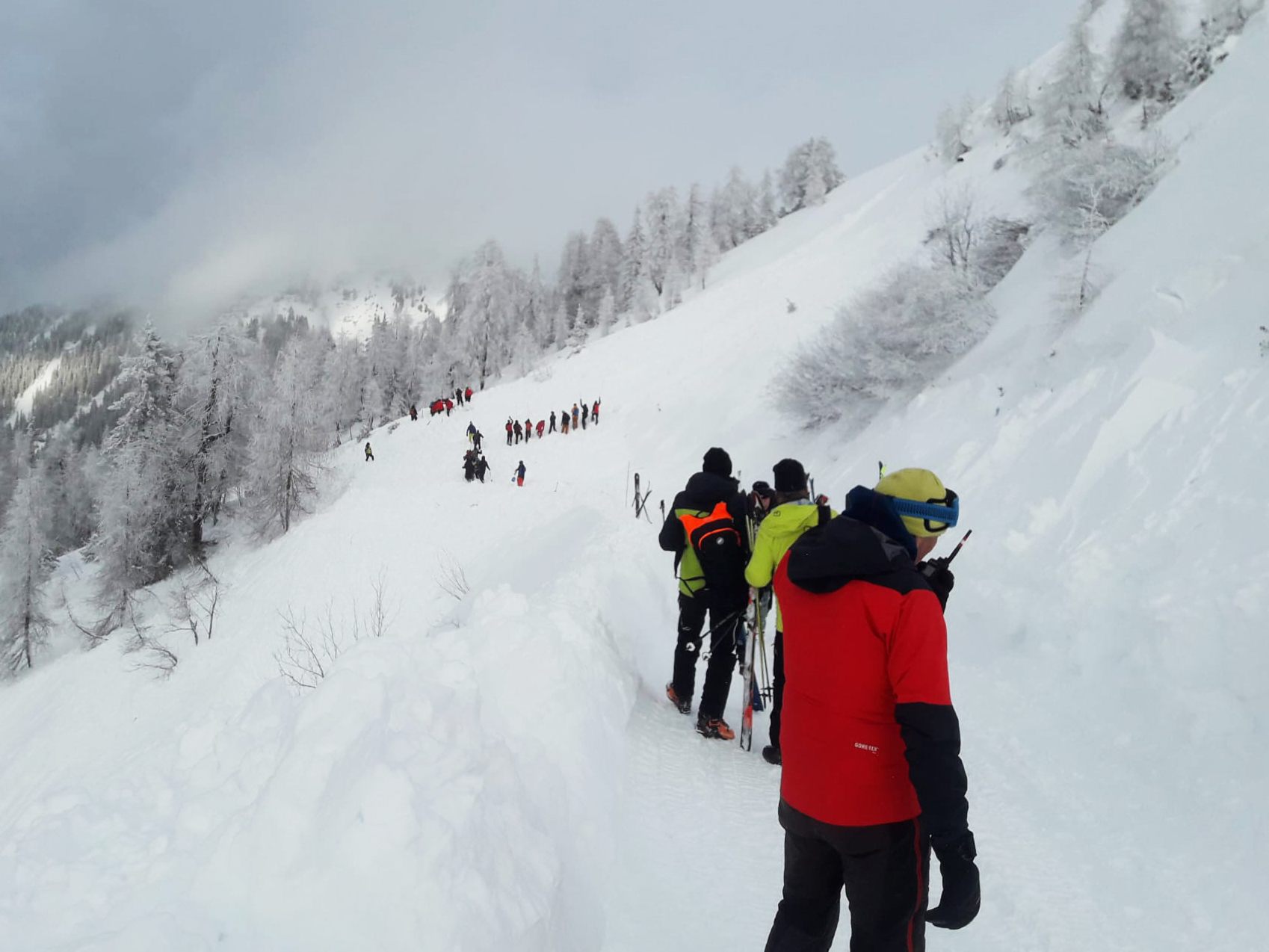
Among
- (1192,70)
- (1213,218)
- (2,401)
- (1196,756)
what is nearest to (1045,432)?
(1213,218)

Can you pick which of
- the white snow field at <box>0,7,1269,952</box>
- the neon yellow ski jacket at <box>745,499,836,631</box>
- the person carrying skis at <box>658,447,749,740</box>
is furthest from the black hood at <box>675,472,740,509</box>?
the white snow field at <box>0,7,1269,952</box>

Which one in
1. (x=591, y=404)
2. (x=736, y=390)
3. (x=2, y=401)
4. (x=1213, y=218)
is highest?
(x=1213, y=218)

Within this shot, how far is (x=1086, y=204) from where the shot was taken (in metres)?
Answer: 13.0

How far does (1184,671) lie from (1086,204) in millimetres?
12672

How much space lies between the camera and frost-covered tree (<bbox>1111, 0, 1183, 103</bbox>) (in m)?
22.7

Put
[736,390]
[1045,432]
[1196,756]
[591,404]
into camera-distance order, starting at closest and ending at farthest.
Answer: [1196,756], [1045,432], [736,390], [591,404]

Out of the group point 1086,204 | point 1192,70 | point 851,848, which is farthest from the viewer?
point 1192,70

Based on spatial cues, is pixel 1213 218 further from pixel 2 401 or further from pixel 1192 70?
pixel 2 401

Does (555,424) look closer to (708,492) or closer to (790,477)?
(708,492)

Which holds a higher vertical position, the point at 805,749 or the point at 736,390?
the point at 805,749

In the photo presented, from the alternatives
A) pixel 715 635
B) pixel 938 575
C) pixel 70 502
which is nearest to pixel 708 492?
pixel 715 635

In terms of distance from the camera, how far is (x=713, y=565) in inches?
194

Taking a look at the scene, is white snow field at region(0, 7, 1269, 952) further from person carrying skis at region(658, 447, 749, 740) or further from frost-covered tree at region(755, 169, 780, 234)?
frost-covered tree at region(755, 169, 780, 234)

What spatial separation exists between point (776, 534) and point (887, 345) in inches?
525
